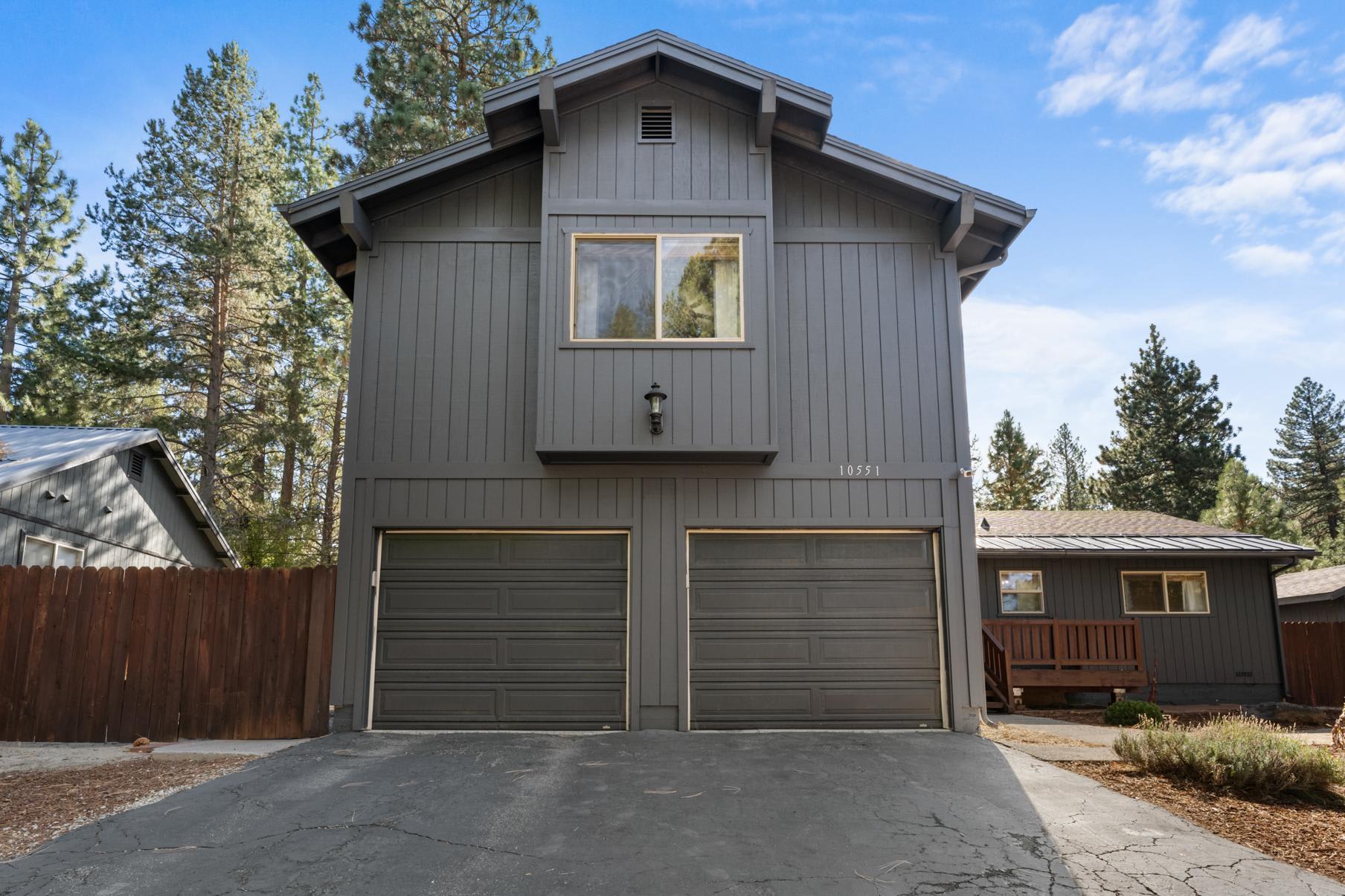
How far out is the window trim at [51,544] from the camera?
431 inches

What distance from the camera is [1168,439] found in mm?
30656

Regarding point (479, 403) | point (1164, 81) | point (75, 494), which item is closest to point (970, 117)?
point (1164, 81)

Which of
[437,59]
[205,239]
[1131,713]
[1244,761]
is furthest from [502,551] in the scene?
[205,239]

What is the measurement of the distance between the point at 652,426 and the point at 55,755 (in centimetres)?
588

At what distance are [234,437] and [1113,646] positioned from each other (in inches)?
707

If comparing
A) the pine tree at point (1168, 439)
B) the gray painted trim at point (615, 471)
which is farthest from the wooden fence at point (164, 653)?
the pine tree at point (1168, 439)

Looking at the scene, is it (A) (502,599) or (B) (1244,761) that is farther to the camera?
(A) (502,599)

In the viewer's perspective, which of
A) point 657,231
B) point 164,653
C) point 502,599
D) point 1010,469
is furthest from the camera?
point 1010,469

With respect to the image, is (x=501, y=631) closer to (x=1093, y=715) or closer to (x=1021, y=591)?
(x=1093, y=715)

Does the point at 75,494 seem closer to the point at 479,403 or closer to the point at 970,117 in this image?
the point at 479,403

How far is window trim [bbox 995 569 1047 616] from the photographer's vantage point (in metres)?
14.9

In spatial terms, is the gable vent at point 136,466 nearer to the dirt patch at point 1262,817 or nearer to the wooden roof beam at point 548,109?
the wooden roof beam at point 548,109

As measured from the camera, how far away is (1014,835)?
195 inches

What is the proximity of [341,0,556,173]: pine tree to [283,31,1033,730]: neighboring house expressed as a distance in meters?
10.1
